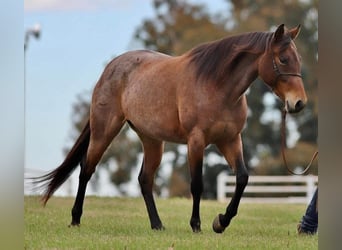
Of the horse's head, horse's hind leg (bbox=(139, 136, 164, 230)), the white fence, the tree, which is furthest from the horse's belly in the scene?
the white fence

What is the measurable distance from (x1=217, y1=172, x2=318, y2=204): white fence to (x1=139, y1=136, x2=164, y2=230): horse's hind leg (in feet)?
11.6

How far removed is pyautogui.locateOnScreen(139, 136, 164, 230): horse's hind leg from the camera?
4.86 meters

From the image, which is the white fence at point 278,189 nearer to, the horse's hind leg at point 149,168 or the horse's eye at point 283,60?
the horse's hind leg at point 149,168

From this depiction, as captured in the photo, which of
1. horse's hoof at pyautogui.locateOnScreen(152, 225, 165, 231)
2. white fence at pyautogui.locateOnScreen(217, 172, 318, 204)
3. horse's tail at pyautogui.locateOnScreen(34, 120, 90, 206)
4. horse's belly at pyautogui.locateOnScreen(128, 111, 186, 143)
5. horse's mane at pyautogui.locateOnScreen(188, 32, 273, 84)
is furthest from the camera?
white fence at pyautogui.locateOnScreen(217, 172, 318, 204)

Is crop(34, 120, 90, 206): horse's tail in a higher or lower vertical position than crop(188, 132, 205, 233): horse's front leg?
lower

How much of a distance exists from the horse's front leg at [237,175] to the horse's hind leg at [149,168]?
0.57 m

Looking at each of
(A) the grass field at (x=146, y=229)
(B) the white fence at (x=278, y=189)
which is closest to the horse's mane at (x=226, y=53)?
(A) the grass field at (x=146, y=229)

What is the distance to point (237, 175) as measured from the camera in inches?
171

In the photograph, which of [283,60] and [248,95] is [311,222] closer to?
[283,60]

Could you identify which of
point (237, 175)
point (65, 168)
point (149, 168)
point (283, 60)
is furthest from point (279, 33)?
point (65, 168)

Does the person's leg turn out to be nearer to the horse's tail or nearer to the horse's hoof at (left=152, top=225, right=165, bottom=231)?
the horse's hoof at (left=152, top=225, right=165, bottom=231)

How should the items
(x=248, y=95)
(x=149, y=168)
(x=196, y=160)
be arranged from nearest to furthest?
(x=196, y=160)
(x=149, y=168)
(x=248, y=95)

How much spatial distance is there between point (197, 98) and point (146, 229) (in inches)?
38.6
